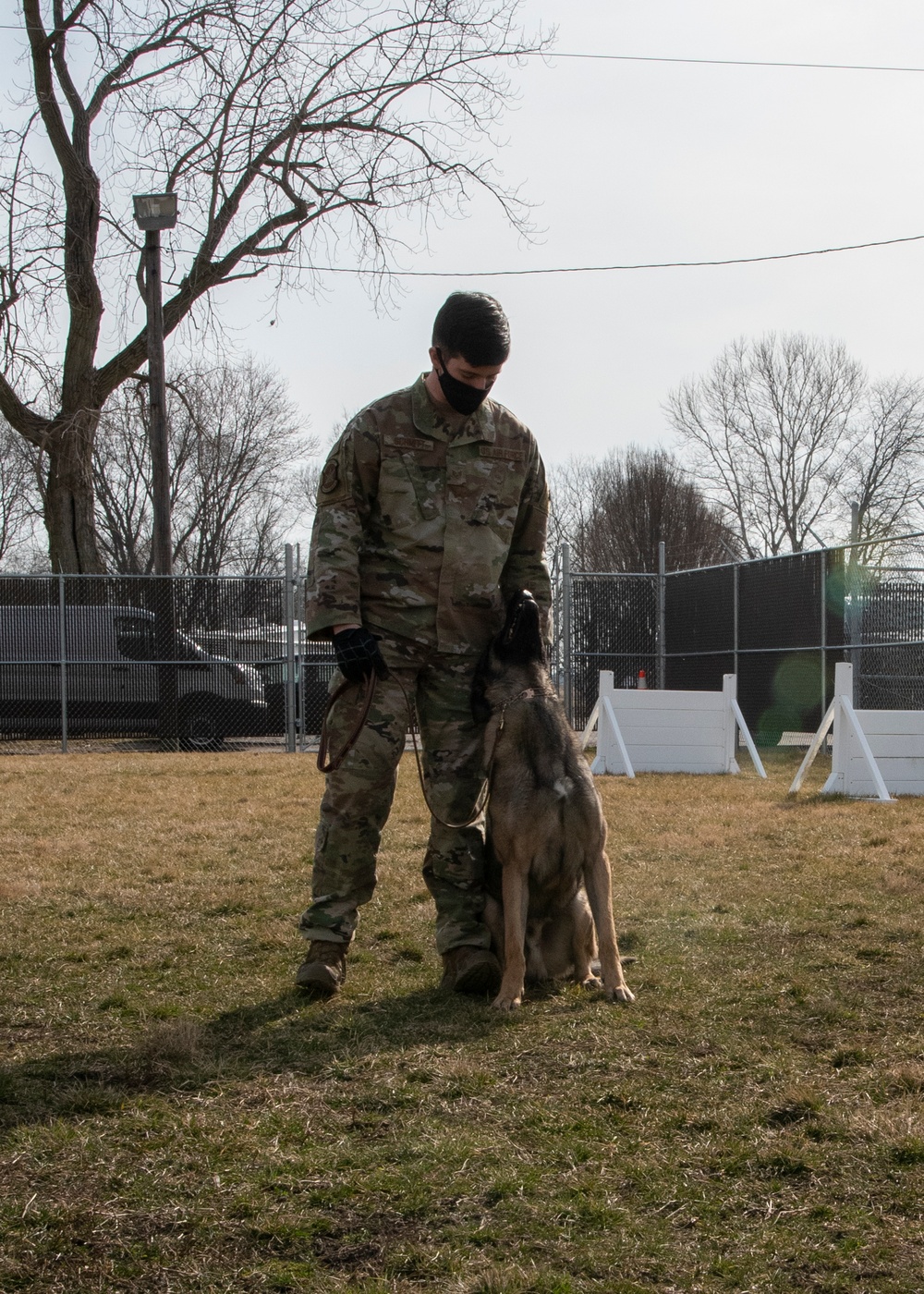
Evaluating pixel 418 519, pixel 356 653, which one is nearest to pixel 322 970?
pixel 356 653

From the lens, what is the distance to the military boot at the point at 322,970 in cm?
387

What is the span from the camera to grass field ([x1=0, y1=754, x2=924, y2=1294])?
2.05 meters

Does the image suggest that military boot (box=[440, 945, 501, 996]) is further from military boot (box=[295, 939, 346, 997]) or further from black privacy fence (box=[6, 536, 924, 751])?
black privacy fence (box=[6, 536, 924, 751])

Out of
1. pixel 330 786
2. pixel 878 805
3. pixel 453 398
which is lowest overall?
pixel 878 805

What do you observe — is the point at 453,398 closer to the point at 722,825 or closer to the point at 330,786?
the point at 330,786

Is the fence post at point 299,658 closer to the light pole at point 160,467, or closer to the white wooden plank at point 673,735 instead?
the light pole at point 160,467

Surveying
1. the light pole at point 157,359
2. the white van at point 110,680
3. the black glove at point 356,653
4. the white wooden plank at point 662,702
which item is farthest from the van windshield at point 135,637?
the black glove at point 356,653

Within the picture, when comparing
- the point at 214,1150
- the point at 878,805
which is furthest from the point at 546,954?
the point at 878,805

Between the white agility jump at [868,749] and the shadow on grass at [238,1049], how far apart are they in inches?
264

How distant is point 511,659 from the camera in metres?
4.06

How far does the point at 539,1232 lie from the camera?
6.98 feet

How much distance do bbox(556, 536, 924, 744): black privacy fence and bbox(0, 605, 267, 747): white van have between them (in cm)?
456

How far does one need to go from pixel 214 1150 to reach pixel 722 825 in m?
5.85

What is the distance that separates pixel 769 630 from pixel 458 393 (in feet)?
38.6
